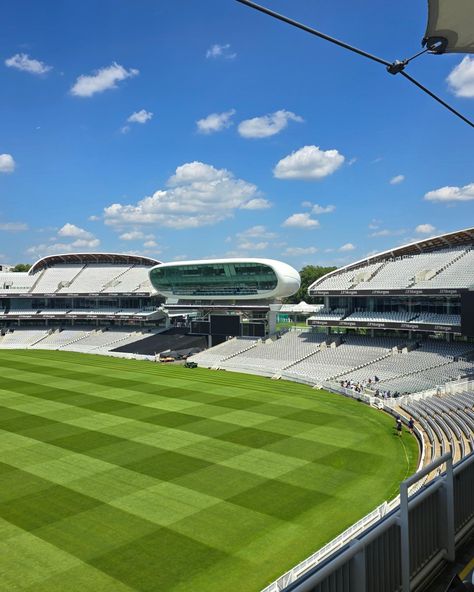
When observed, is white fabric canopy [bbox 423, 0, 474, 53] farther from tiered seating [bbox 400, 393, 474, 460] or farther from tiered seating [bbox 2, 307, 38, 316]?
tiered seating [bbox 2, 307, 38, 316]

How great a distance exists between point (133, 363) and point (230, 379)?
15.6 m

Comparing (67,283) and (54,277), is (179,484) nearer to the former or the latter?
(67,283)

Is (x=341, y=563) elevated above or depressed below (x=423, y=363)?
above

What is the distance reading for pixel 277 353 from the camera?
5597cm

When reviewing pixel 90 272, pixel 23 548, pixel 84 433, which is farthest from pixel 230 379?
pixel 90 272

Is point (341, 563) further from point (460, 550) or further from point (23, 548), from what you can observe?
point (23, 548)

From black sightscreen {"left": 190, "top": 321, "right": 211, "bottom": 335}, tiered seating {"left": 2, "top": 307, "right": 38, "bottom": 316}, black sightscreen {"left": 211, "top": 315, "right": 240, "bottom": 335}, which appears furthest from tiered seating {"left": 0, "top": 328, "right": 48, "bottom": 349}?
black sightscreen {"left": 211, "top": 315, "right": 240, "bottom": 335}

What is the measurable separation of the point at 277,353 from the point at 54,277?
46412mm

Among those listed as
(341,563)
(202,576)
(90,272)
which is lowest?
(202,576)

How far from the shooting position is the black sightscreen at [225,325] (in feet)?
209

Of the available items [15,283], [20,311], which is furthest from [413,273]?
[15,283]

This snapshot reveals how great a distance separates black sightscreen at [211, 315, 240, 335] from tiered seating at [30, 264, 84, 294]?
3008 centimetres

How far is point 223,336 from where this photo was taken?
211 ft

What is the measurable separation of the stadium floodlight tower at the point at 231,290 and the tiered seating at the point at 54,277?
21772 mm
